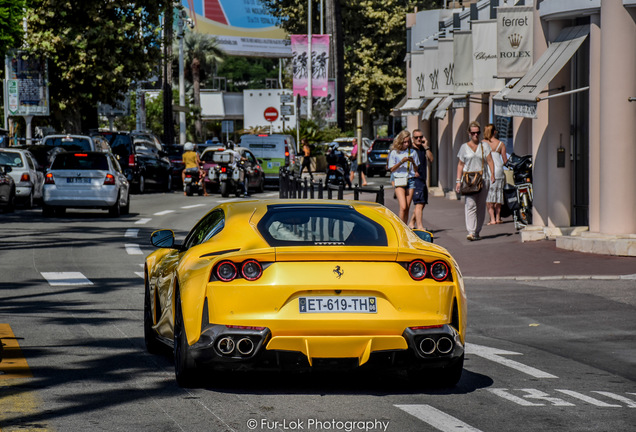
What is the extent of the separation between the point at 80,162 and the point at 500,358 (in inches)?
823

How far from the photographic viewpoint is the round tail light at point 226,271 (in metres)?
7.55

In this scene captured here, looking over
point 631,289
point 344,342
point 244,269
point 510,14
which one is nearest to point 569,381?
point 344,342

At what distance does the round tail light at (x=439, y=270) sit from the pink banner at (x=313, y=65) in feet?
161

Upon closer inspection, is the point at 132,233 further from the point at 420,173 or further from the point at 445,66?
the point at 445,66

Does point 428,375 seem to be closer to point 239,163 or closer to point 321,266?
point 321,266

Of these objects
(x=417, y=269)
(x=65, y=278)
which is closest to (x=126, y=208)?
(x=65, y=278)

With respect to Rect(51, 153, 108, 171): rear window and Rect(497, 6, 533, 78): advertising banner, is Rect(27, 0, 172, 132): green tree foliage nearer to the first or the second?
Rect(51, 153, 108, 171): rear window

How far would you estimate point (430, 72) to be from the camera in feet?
117

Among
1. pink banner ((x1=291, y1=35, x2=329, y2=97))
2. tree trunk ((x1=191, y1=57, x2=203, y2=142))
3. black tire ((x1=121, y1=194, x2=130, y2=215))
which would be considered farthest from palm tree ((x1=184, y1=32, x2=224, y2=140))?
black tire ((x1=121, y1=194, x2=130, y2=215))

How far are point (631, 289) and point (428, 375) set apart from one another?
708 centimetres

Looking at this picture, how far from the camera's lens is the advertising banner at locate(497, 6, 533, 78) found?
2456cm

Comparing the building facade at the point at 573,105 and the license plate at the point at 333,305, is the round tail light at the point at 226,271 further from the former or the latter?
the building facade at the point at 573,105

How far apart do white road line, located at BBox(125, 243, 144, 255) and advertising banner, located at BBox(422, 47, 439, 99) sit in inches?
587

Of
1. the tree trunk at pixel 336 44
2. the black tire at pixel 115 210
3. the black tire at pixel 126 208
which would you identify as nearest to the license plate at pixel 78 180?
the black tire at pixel 115 210
